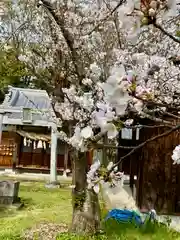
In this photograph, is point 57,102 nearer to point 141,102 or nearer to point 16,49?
point 16,49

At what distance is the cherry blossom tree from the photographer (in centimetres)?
151

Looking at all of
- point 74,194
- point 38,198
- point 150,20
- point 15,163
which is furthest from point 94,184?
point 15,163

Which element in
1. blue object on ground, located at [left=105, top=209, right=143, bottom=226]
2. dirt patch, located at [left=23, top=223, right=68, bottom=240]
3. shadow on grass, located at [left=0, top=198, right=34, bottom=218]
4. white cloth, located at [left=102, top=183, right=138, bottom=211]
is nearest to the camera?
dirt patch, located at [left=23, top=223, right=68, bottom=240]

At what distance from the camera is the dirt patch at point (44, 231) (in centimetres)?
648

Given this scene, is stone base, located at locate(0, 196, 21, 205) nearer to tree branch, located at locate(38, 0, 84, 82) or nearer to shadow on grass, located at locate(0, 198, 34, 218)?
shadow on grass, located at locate(0, 198, 34, 218)

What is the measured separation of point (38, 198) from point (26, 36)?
434 cm

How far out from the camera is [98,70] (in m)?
6.29

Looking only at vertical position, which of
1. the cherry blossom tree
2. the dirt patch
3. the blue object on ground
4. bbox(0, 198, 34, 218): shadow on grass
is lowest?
the dirt patch

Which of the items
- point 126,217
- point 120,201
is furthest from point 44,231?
point 120,201

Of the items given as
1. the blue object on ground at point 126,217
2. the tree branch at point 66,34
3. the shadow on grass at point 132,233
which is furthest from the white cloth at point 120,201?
the tree branch at point 66,34

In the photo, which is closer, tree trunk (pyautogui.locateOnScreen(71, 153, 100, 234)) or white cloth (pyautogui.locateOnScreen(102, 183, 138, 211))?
tree trunk (pyautogui.locateOnScreen(71, 153, 100, 234))

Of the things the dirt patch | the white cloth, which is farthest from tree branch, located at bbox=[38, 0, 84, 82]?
the white cloth

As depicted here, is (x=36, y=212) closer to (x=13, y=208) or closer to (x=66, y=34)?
(x=13, y=208)

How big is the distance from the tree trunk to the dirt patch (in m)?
0.43
